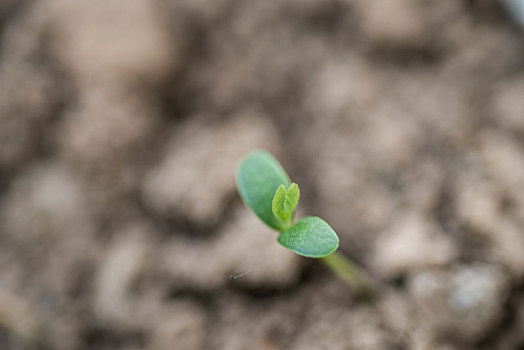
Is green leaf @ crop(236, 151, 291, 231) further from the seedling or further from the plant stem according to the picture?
the plant stem

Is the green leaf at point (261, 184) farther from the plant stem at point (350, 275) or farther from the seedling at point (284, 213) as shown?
the plant stem at point (350, 275)

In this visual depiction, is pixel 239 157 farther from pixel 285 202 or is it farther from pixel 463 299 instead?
pixel 463 299

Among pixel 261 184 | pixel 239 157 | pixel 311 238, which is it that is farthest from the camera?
pixel 239 157

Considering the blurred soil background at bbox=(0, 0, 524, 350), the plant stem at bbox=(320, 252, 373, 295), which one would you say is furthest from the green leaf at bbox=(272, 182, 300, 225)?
the blurred soil background at bbox=(0, 0, 524, 350)

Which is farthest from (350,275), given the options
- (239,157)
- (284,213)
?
(239,157)

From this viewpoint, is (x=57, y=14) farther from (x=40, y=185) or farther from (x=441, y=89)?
(x=441, y=89)

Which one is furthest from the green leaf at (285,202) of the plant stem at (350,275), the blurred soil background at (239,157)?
the blurred soil background at (239,157)

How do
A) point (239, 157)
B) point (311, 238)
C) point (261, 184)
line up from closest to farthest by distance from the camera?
point (311, 238)
point (261, 184)
point (239, 157)
